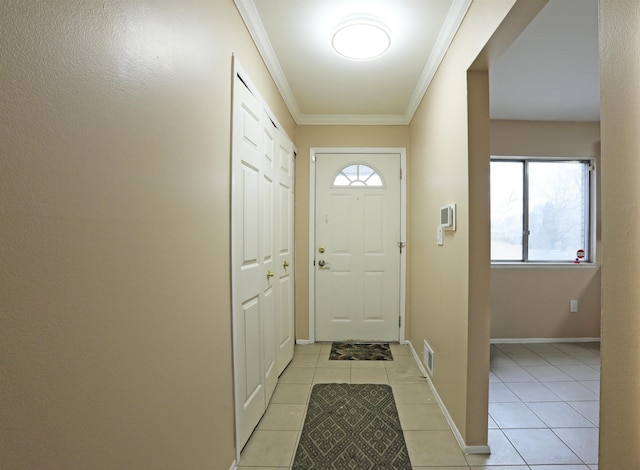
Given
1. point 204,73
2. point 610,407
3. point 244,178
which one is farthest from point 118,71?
point 610,407

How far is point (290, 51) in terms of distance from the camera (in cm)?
218

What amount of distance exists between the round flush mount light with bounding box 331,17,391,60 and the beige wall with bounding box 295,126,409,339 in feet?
4.13

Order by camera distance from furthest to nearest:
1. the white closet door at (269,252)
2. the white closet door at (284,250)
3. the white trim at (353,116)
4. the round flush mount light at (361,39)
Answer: the white closet door at (284,250) < the white closet door at (269,252) < the round flush mount light at (361,39) < the white trim at (353,116)

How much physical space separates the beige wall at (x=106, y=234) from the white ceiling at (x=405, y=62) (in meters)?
0.82

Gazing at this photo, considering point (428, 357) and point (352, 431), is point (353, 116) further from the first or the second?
point (352, 431)

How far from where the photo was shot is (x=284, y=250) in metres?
2.77

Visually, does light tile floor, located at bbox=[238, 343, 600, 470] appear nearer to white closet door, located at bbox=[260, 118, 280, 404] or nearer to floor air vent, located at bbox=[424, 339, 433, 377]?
floor air vent, located at bbox=[424, 339, 433, 377]

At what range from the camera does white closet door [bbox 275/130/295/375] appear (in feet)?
8.34

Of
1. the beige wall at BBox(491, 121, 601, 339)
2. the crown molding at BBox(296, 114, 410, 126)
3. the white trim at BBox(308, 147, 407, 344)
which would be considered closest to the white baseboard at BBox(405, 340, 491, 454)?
the white trim at BBox(308, 147, 407, 344)

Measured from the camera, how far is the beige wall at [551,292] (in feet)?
11.3

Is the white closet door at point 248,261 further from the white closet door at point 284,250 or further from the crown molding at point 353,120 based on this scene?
the crown molding at point 353,120

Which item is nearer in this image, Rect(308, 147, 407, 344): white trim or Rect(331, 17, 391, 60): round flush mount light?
Rect(331, 17, 391, 60): round flush mount light

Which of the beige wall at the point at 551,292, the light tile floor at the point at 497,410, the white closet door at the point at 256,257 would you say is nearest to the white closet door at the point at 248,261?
the white closet door at the point at 256,257

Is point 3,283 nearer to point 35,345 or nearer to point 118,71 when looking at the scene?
point 35,345
